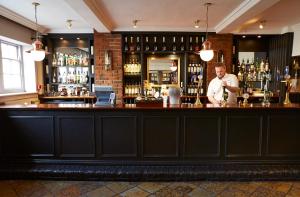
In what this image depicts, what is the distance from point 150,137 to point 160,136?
15 cm

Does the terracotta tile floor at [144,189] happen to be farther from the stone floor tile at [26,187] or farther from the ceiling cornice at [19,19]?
the ceiling cornice at [19,19]

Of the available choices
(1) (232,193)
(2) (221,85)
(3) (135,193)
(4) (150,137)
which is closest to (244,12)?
(2) (221,85)

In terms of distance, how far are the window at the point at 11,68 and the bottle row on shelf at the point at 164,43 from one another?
2795 millimetres

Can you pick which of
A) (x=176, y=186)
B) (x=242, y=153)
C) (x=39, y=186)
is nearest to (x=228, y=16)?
(x=242, y=153)

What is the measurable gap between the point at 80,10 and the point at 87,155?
2.50m

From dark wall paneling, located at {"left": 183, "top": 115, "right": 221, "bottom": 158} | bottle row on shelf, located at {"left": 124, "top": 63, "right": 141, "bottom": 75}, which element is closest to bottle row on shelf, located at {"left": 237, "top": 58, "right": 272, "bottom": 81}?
bottle row on shelf, located at {"left": 124, "top": 63, "right": 141, "bottom": 75}

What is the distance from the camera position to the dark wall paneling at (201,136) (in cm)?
339

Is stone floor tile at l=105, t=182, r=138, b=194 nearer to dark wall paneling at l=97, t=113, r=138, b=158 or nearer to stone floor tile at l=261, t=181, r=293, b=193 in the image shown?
dark wall paneling at l=97, t=113, r=138, b=158

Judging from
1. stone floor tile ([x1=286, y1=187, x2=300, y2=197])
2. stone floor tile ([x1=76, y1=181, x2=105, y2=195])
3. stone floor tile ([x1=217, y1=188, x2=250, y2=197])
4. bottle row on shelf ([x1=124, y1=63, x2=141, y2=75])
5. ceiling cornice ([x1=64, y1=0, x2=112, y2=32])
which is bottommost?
stone floor tile ([x1=217, y1=188, x2=250, y2=197])

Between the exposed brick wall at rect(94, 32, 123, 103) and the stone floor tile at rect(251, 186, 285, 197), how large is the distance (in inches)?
163

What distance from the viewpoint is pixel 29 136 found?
343 centimetres

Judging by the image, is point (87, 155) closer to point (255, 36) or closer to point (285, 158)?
point (285, 158)

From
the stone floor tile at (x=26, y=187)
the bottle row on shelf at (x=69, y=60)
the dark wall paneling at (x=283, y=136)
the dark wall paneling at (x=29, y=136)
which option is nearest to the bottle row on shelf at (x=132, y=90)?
the bottle row on shelf at (x=69, y=60)

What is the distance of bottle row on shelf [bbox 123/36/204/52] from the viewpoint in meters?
6.23
